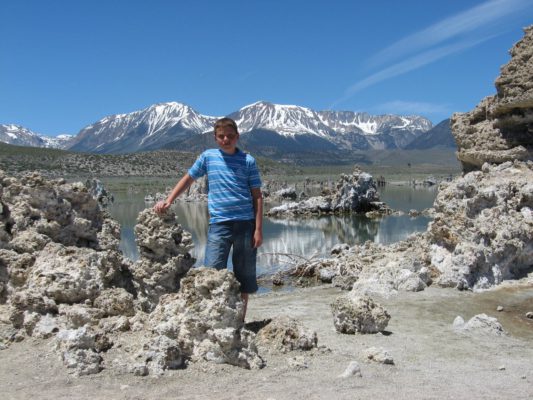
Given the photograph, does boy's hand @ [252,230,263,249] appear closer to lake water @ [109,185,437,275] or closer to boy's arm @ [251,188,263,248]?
Result: boy's arm @ [251,188,263,248]

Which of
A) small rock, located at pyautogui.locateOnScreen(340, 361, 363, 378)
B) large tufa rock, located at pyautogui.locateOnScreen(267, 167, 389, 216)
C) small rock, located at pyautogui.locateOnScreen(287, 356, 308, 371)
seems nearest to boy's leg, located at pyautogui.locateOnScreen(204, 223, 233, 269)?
small rock, located at pyautogui.locateOnScreen(287, 356, 308, 371)

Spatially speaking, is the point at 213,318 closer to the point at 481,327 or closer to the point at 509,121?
the point at 481,327

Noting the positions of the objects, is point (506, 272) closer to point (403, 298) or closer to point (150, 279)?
point (403, 298)

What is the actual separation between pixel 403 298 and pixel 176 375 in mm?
6227

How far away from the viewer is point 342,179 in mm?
48812

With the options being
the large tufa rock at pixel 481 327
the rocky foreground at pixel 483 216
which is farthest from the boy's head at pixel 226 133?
the rocky foreground at pixel 483 216

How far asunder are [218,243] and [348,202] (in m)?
42.1

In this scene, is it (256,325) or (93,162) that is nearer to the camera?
(256,325)

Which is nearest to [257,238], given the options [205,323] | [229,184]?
[229,184]

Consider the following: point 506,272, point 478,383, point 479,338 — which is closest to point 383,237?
point 506,272

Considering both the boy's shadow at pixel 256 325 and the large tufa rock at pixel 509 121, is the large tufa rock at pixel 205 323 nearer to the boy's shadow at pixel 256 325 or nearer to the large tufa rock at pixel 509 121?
the boy's shadow at pixel 256 325

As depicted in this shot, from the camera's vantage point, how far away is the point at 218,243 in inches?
255

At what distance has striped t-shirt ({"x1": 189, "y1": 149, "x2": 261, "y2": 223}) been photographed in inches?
253

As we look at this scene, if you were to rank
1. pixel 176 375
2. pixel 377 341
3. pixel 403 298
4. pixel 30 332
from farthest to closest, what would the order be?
pixel 403 298, pixel 377 341, pixel 30 332, pixel 176 375
